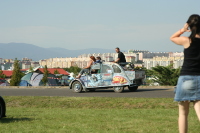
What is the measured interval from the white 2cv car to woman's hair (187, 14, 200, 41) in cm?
1461

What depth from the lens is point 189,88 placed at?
627cm

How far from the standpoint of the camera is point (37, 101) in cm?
1648

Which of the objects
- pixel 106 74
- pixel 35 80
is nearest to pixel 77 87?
pixel 106 74

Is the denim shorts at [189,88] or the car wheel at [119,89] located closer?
the denim shorts at [189,88]

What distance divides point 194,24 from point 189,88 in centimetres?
94

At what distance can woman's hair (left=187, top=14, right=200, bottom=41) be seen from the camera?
244 inches

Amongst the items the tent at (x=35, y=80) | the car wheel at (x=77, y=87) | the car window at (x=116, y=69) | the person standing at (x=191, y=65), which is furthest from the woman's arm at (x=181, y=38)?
the tent at (x=35, y=80)

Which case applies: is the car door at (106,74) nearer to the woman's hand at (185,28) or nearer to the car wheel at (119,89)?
the car wheel at (119,89)

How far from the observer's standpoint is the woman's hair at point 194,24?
20.3 feet

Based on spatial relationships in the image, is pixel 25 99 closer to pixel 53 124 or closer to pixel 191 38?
pixel 53 124

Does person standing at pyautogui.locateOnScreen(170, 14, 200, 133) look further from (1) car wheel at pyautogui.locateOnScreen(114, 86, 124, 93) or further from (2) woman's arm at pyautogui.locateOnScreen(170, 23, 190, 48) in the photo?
(1) car wheel at pyautogui.locateOnScreen(114, 86, 124, 93)

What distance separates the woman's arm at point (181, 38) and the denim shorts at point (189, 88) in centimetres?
49

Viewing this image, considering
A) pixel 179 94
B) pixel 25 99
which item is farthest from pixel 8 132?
pixel 25 99

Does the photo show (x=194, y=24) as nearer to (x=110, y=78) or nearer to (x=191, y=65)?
(x=191, y=65)
